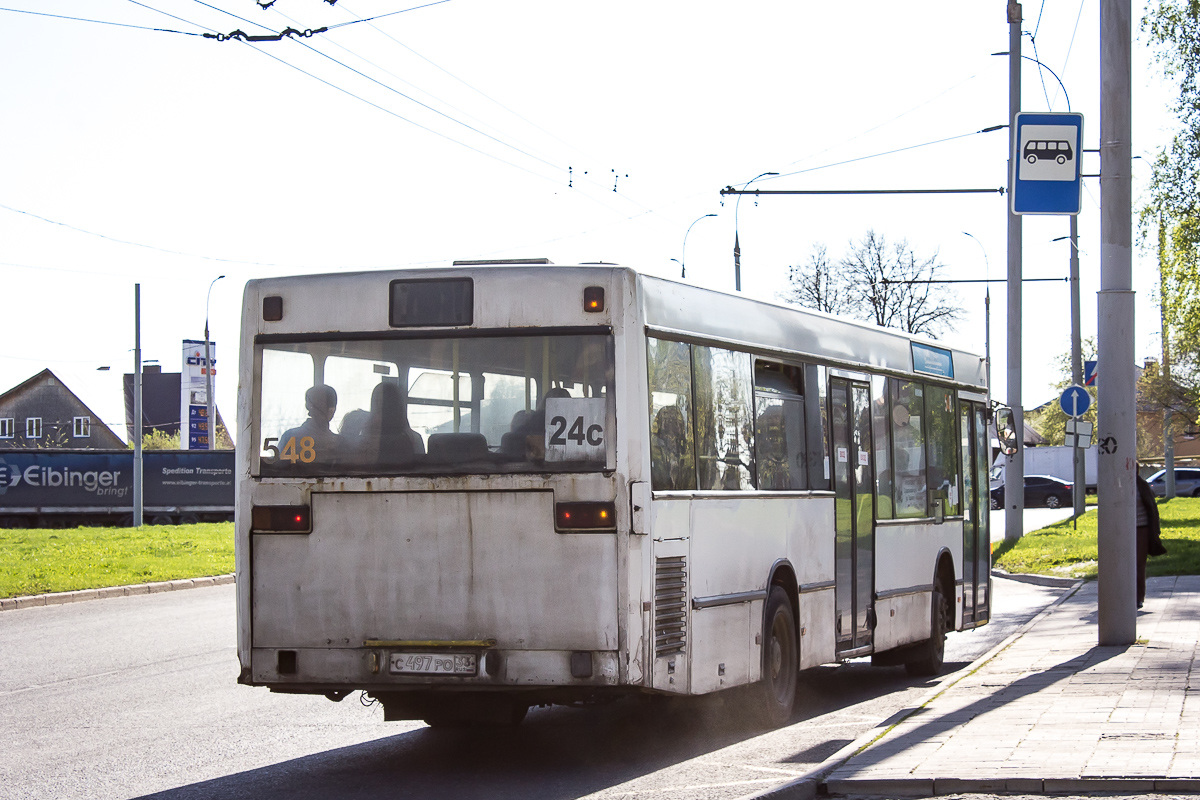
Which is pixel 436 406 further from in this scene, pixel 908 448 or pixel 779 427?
pixel 908 448

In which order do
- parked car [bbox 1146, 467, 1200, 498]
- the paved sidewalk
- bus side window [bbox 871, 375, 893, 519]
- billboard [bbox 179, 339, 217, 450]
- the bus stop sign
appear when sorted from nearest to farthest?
the paved sidewalk
bus side window [bbox 871, 375, 893, 519]
the bus stop sign
parked car [bbox 1146, 467, 1200, 498]
billboard [bbox 179, 339, 217, 450]

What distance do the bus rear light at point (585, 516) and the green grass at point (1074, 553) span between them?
54.7ft

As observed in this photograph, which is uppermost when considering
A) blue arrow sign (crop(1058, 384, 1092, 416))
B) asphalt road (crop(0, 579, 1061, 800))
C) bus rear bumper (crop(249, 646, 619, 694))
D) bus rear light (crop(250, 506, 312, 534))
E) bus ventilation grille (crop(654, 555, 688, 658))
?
blue arrow sign (crop(1058, 384, 1092, 416))

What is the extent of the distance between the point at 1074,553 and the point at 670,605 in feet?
65.0

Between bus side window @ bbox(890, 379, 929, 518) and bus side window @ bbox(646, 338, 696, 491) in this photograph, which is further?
bus side window @ bbox(890, 379, 929, 518)

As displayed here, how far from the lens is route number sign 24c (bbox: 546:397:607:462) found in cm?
757

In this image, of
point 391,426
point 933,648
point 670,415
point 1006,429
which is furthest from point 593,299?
point 1006,429

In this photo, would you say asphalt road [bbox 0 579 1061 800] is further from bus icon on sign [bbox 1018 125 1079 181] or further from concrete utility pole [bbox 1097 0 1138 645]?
bus icon on sign [bbox 1018 125 1079 181]

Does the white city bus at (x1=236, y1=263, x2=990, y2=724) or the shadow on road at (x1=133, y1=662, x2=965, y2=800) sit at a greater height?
the white city bus at (x1=236, y1=263, x2=990, y2=724)

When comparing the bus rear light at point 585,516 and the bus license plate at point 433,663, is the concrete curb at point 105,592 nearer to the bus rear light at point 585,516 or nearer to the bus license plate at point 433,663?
the bus license plate at point 433,663

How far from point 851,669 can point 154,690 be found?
644 cm

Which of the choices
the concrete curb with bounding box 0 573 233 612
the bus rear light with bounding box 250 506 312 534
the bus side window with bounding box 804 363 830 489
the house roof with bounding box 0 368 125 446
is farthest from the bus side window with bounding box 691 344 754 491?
the house roof with bounding box 0 368 125 446

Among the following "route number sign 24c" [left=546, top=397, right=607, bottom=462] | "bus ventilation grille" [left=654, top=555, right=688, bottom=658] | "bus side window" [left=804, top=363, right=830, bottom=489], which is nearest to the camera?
"route number sign 24c" [left=546, top=397, right=607, bottom=462]

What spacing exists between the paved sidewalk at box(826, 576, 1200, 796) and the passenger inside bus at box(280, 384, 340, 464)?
10.4ft
